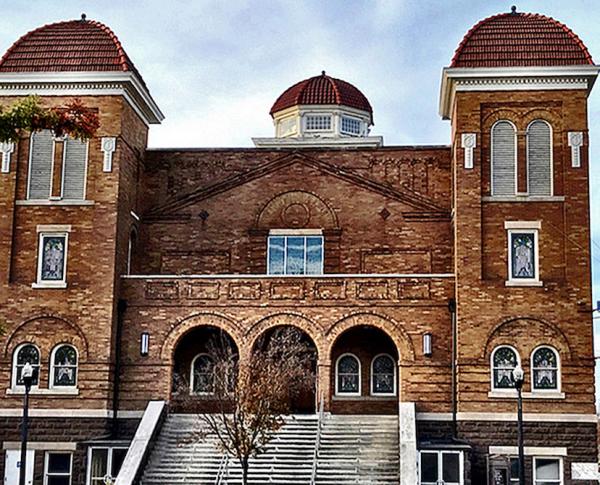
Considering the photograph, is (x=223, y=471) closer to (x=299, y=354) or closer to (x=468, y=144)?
(x=299, y=354)

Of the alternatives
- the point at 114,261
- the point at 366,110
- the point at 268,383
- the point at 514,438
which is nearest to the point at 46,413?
the point at 114,261

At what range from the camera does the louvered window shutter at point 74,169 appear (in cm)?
3278

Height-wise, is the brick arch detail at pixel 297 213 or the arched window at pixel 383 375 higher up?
the brick arch detail at pixel 297 213

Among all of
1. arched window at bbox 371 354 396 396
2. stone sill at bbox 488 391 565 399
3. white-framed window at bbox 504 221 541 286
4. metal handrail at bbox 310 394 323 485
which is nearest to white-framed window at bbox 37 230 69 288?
metal handrail at bbox 310 394 323 485

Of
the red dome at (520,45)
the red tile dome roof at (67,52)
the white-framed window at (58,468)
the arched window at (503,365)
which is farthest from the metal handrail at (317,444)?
the red tile dome roof at (67,52)

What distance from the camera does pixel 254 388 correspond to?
28.4 metres

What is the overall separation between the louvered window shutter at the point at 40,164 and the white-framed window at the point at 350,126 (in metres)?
13.6

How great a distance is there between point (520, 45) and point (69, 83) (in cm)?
1338

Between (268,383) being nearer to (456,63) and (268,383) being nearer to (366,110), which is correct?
(456,63)

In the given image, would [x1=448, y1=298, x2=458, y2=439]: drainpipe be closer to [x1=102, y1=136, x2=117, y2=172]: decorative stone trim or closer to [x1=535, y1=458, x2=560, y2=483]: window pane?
[x1=535, y1=458, x2=560, y2=483]: window pane

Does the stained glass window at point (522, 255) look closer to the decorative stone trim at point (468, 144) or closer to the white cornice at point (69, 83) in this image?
the decorative stone trim at point (468, 144)

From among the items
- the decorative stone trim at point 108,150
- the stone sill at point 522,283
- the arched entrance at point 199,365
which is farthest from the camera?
the decorative stone trim at point 108,150

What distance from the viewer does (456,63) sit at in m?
32.4

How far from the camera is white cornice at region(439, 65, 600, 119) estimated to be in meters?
31.8
